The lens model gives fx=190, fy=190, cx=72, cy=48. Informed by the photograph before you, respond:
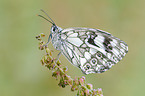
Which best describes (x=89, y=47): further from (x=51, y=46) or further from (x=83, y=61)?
(x=51, y=46)

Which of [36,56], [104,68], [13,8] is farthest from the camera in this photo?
[13,8]

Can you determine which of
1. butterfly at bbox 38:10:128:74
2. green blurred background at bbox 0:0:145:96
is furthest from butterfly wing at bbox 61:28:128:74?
green blurred background at bbox 0:0:145:96

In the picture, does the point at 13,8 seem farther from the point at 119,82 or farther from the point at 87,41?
the point at 119,82

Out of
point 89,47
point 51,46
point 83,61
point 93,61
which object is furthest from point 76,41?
point 51,46

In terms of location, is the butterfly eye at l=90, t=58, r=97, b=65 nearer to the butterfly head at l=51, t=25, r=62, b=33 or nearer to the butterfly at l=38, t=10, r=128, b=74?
the butterfly at l=38, t=10, r=128, b=74

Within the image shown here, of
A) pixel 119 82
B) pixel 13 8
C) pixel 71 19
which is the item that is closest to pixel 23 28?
pixel 13 8

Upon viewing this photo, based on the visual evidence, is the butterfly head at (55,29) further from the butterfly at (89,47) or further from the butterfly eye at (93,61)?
the butterfly eye at (93,61)

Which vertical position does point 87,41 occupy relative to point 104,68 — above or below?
A: above

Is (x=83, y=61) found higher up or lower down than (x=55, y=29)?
lower down
